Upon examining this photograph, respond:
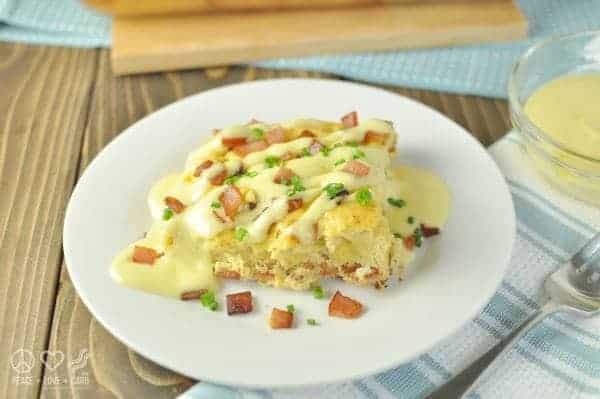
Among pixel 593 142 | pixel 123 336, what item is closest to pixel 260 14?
pixel 593 142

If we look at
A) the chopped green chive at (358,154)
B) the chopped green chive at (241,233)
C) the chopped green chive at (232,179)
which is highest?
the chopped green chive at (358,154)

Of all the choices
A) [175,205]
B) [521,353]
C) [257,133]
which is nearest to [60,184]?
[175,205]

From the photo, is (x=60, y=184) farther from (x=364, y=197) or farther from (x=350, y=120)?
(x=364, y=197)

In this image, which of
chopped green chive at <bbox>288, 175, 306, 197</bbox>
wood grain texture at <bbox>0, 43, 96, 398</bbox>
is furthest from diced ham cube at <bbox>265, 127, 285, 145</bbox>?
wood grain texture at <bbox>0, 43, 96, 398</bbox>

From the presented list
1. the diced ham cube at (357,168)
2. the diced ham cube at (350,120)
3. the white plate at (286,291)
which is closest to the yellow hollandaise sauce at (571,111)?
the white plate at (286,291)

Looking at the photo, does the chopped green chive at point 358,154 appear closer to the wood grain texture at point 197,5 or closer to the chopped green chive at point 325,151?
the chopped green chive at point 325,151

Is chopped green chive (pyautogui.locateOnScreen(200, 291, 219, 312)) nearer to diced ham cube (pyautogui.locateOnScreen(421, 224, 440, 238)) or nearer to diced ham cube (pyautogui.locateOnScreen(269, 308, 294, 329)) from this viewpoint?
diced ham cube (pyautogui.locateOnScreen(269, 308, 294, 329))

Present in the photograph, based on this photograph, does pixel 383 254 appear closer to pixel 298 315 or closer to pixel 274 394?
pixel 298 315
